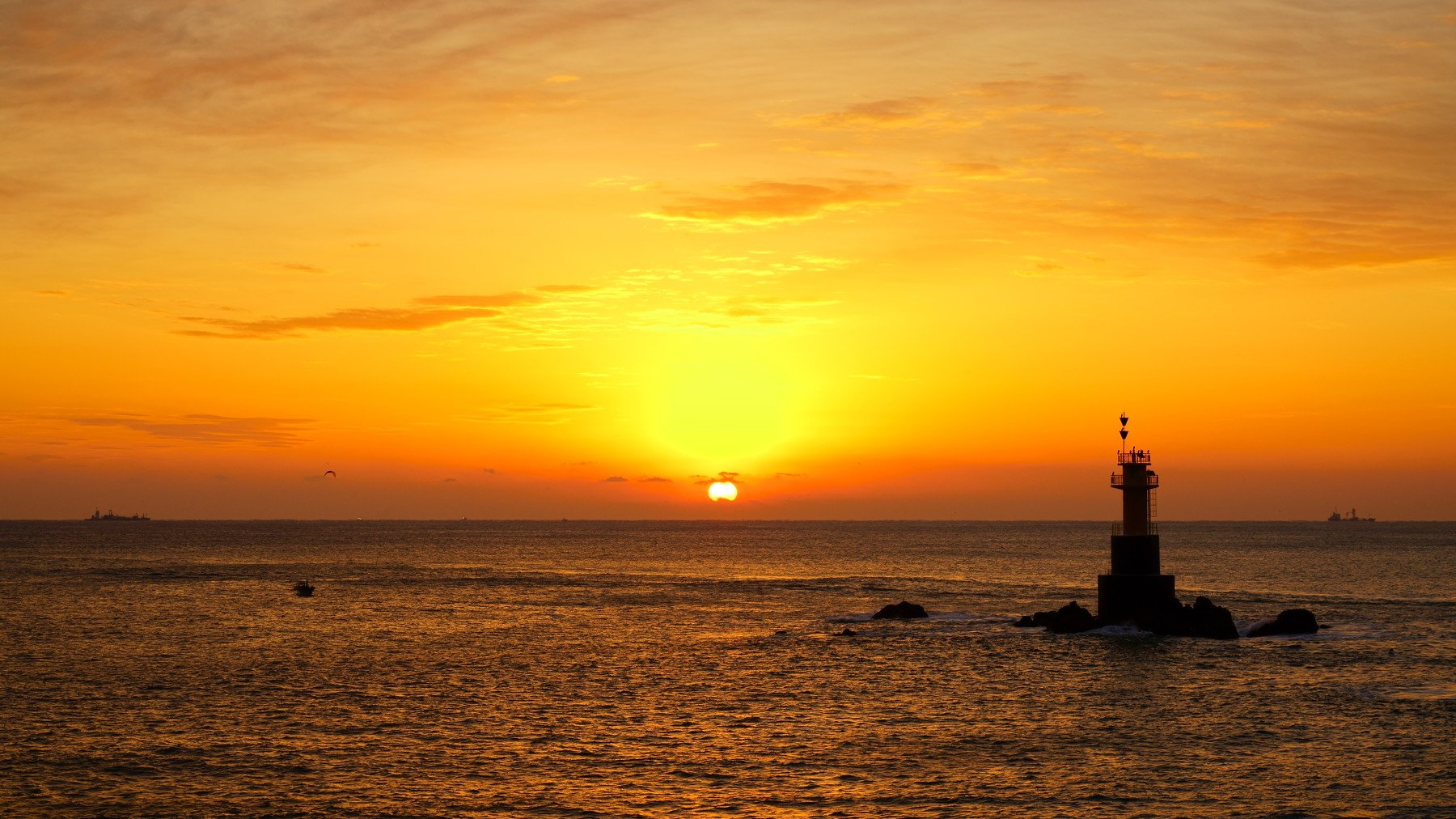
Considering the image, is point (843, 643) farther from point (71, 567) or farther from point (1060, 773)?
point (71, 567)

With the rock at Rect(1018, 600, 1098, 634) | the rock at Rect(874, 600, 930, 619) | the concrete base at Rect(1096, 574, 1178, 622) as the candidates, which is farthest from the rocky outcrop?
the rock at Rect(874, 600, 930, 619)

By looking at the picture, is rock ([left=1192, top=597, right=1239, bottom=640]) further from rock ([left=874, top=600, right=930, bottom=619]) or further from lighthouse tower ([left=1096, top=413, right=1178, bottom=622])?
rock ([left=874, top=600, right=930, bottom=619])

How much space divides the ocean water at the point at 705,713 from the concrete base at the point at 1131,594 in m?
1.96

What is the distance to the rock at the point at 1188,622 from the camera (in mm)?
64062

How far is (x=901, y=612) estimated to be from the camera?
7688 centimetres

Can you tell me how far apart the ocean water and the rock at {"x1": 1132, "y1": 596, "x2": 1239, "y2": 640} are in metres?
1.25

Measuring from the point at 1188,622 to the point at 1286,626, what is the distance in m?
5.29

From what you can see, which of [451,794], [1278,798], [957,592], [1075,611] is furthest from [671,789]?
[957,592]

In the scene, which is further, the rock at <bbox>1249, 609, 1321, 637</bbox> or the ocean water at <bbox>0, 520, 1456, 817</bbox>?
the rock at <bbox>1249, 609, 1321, 637</bbox>

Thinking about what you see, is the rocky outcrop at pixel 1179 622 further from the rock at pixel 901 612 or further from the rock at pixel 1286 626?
the rock at pixel 901 612

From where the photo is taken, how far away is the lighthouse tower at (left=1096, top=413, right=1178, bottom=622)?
6638 cm

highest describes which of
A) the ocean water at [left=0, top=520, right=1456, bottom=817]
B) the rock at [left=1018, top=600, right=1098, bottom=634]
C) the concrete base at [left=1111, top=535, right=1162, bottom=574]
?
the concrete base at [left=1111, top=535, right=1162, bottom=574]

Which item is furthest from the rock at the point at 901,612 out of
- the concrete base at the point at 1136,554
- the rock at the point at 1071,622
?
the concrete base at the point at 1136,554

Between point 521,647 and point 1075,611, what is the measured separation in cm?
2918
